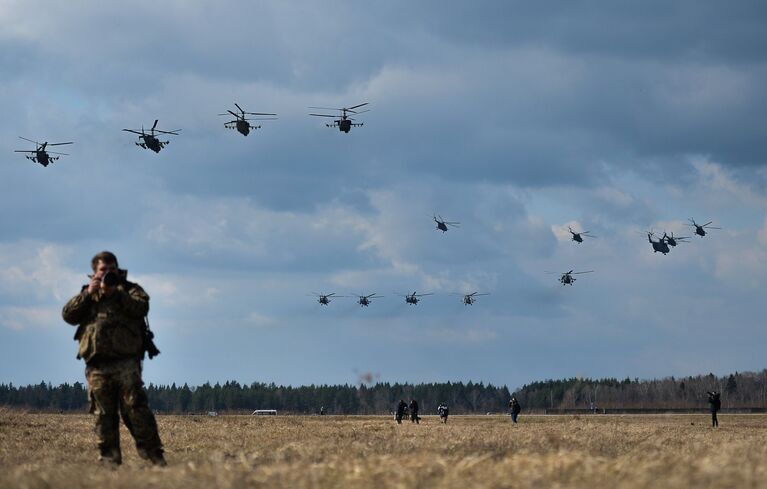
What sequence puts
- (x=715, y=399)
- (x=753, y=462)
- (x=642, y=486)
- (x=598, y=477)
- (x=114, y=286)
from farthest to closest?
(x=715, y=399), (x=114, y=286), (x=753, y=462), (x=598, y=477), (x=642, y=486)

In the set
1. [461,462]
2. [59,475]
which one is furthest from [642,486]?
[59,475]

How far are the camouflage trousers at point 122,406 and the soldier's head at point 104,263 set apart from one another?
→ 3.68 feet

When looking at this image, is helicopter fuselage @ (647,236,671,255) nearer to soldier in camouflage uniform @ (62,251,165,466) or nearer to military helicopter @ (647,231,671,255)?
military helicopter @ (647,231,671,255)

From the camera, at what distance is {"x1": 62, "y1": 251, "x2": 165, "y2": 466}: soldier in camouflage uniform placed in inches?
517

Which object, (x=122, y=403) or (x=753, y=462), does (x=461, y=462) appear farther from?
(x=122, y=403)

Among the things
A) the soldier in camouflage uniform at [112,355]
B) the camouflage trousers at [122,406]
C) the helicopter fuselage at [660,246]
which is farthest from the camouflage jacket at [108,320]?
the helicopter fuselage at [660,246]

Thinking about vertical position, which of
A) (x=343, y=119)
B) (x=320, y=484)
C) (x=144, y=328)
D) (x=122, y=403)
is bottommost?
(x=320, y=484)

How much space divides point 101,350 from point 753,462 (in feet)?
24.5

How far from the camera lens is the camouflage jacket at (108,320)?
13.1 meters

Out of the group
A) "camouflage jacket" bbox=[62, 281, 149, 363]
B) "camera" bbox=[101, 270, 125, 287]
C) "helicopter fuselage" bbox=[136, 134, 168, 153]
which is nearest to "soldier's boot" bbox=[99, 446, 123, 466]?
"camouflage jacket" bbox=[62, 281, 149, 363]

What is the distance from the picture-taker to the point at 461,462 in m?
10.2

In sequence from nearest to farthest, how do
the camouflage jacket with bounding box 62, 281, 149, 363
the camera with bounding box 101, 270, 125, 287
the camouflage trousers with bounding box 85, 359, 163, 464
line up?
the camera with bounding box 101, 270, 125, 287 < the camouflage jacket with bounding box 62, 281, 149, 363 < the camouflage trousers with bounding box 85, 359, 163, 464

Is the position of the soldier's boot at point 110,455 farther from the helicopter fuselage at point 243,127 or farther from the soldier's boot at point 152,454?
the helicopter fuselage at point 243,127

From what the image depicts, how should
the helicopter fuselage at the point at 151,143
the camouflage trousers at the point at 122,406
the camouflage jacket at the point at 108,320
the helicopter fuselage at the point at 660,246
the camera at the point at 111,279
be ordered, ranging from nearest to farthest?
the camera at the point at 111,279 < the camouflage jacket at the point at 108,320 < the camouflage trousers at the point at 122,406 < the helicopter fuselage at the point at 151,143 < the helicopter fuselage at the point at 660,246
